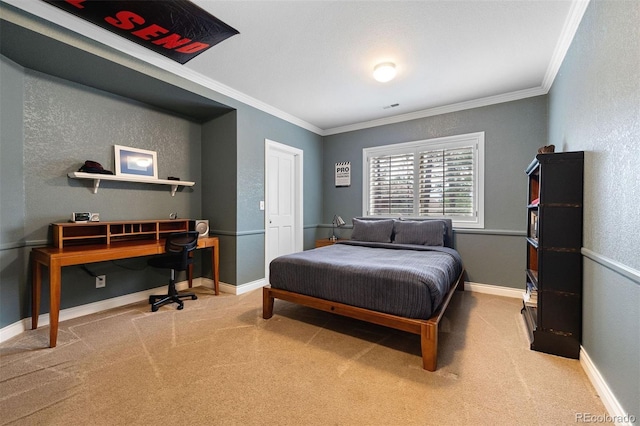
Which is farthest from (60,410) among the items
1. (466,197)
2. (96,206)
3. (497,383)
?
(466,197)

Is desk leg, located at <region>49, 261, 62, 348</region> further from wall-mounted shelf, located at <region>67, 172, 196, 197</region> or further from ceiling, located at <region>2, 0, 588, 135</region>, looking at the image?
ceiling, located at <region>2, 0, 588, 135</region>

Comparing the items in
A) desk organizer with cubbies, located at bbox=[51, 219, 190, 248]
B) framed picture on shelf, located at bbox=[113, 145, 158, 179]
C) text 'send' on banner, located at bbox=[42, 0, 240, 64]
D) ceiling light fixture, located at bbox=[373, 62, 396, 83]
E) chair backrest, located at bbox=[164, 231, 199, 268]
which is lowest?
chair backrest, located at bbox=[164, 231, 199, 268]

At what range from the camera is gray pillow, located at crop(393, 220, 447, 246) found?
3516 millimetres

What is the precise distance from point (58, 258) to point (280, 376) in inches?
81.7

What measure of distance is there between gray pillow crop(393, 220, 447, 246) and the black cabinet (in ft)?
4.78

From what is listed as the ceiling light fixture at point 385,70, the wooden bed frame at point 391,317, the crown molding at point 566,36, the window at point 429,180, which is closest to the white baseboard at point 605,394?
the wooden bed frame at point 391,317

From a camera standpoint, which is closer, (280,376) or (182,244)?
(280,376)

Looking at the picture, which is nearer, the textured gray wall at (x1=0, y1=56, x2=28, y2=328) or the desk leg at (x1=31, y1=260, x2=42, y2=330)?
the textured gray wall at (x1=0, y1=56, x2=28, y2=328)

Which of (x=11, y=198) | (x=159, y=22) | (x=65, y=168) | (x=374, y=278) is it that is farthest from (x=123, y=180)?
(x=374, y=278)

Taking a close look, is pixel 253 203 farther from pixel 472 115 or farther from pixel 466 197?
pixel 472 115

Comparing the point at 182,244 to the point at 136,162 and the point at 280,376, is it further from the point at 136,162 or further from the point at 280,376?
the point at 280,376

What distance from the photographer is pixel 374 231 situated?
3.88 meters

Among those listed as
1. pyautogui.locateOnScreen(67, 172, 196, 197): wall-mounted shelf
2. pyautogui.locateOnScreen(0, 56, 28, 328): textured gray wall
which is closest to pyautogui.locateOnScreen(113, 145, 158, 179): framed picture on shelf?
pyautogui.locateOnScreen(67, 172, 196, 197): wall-mounted shelf

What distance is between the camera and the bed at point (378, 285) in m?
1.94
